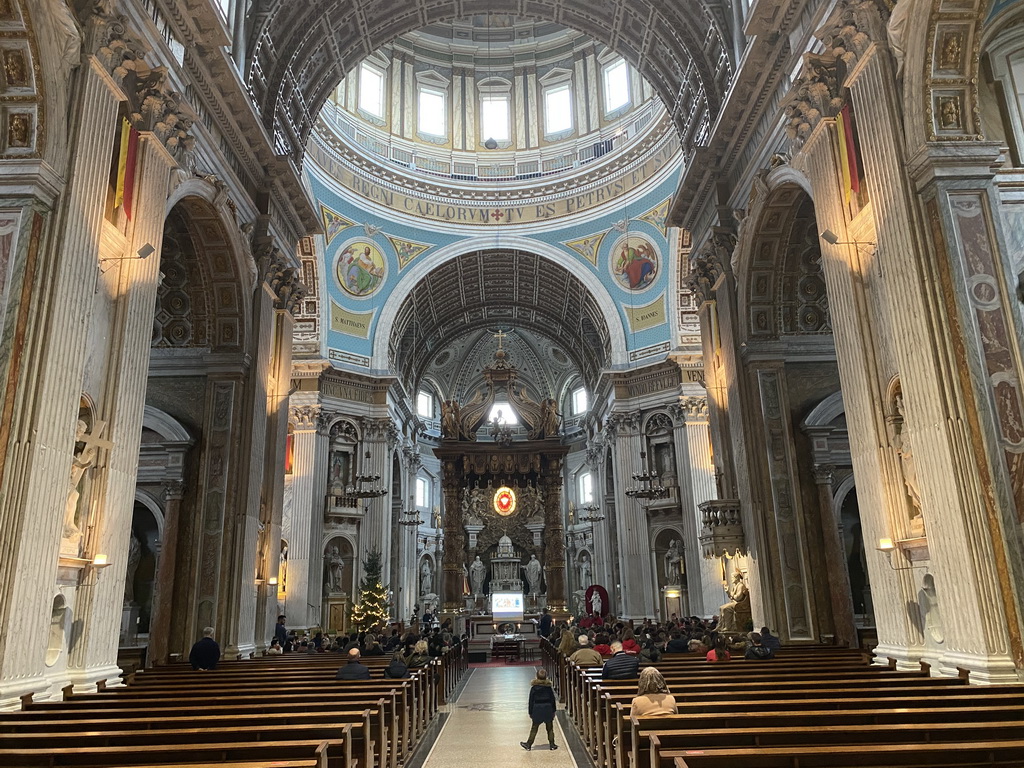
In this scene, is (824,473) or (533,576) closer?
(824,473)

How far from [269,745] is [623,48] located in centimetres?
1687

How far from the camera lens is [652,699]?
5.24m

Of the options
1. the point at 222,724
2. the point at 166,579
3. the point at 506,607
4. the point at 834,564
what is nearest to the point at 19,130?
the point at 222,724

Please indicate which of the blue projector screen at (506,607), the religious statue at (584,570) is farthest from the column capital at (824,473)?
the religious statue at (584,570)

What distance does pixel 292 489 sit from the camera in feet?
78.8

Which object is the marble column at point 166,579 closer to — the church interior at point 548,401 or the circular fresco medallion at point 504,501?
the church interior at point 548,401

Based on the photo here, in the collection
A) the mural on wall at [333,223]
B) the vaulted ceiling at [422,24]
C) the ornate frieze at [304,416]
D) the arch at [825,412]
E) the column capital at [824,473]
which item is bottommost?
the column capital at [824,473]

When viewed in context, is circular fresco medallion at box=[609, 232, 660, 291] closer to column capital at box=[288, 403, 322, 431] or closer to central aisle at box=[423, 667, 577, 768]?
column capital at box=[288, 403, 322, 431]

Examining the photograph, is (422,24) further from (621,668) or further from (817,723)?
(817,723)

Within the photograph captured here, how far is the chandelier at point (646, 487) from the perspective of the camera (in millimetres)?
23034

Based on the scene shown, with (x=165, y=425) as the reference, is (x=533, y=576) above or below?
below

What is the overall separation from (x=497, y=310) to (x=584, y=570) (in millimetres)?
13331

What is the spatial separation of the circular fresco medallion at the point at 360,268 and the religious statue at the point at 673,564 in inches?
552

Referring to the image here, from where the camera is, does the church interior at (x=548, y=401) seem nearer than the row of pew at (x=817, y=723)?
No
